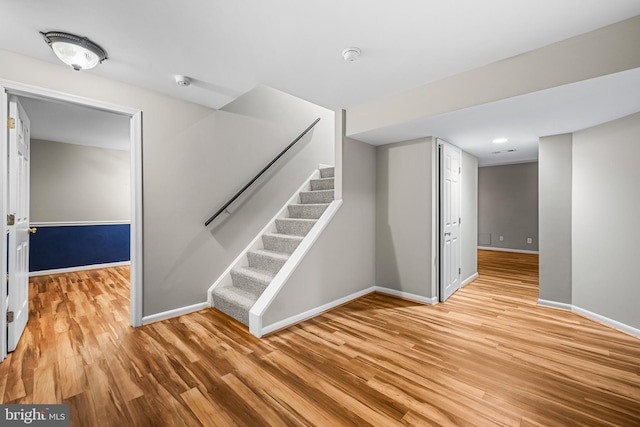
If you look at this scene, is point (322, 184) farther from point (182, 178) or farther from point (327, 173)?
point (182, 178)

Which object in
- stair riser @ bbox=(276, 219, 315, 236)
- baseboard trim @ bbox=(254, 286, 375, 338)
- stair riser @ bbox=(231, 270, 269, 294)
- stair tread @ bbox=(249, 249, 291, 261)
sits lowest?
baseboard trim @ bbox=(254, 286, 375, 338)

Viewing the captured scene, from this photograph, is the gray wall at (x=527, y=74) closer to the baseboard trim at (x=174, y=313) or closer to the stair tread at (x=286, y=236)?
the stair tread at (x=286, y=236)

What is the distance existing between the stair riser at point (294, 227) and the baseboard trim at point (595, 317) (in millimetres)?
2881

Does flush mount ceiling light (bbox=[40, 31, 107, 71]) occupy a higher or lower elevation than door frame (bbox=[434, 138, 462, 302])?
higher

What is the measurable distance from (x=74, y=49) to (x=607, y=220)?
471cm

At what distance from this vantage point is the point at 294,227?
3.63 meters

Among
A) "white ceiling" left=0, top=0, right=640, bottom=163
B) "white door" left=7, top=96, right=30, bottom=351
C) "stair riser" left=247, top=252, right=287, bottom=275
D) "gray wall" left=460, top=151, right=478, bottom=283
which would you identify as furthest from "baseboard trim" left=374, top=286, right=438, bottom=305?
"white door" left=7, top=96, right=30, bottom=351

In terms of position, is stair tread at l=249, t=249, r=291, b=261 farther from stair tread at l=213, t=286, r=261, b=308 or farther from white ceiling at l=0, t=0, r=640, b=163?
white ceiling at l=0, t=0, r=640, b=163

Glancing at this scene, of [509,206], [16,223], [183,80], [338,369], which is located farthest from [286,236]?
[509,206]

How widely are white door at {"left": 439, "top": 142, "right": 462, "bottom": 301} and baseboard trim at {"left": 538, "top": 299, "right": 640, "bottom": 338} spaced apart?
3.23 feet

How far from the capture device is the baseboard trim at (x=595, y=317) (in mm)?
2521

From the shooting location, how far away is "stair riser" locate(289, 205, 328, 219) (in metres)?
3.68

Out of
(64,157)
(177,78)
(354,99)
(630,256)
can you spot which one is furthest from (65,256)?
(630,256)

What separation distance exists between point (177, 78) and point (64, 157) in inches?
169
